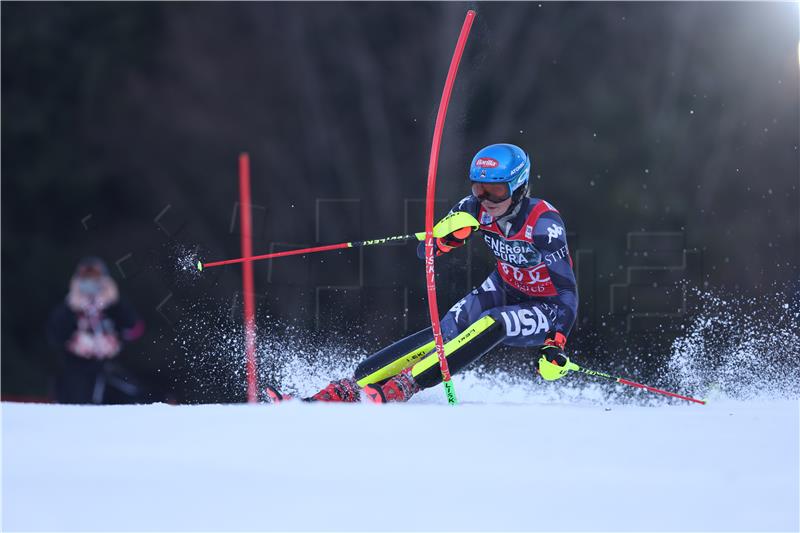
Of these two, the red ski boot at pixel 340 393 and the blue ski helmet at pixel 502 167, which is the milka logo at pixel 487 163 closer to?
the blue ski helmet at pixel 502 167

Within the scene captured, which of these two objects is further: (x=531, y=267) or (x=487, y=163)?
(x=531, y=267)

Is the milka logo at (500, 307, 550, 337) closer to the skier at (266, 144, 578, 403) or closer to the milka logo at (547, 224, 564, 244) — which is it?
the skier at (266, 144, 578, 403)

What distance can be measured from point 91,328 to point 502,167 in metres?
→ 4.61

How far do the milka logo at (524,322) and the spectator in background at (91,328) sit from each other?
406cm

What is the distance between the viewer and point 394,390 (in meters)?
5.49

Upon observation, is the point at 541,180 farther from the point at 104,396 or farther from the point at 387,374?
the point at 387,374

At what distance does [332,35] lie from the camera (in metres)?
16.6

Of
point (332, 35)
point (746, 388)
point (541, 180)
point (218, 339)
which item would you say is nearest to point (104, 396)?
point (218, 339)

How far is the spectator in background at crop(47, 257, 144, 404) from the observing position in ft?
28.1

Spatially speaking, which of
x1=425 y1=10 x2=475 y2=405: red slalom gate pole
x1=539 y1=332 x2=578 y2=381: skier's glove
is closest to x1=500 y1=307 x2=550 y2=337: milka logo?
x1=539 y1=332 x2=578 y2=381: skier's glove

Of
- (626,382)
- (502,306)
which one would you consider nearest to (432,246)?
(502,306)

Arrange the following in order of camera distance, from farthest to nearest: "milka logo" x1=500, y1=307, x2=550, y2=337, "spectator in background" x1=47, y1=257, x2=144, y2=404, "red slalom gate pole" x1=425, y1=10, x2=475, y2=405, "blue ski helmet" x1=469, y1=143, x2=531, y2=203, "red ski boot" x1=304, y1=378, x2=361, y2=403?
"spectator in background" x1=47, y1=257, x2=144, y2=404, "red ski boot" x1=304, y1=378, x2=361, y2=403, "milka logo" x1=500, y1=307, x2=550, y2=337, "blue ski helmet" x1=469, y1=143, x2=531, y2=203, "red slalom gate pole" x1=425, y1=10, x2=475, y2=405

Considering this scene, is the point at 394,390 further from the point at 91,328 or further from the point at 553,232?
the point at 91,328

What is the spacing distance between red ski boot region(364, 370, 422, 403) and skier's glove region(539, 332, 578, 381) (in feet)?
2.27
